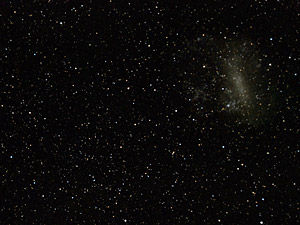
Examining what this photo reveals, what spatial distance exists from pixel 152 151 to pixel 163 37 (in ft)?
0.49

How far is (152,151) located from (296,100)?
19 cm

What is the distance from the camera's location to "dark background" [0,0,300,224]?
1.35ft

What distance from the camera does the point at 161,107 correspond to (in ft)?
1.39

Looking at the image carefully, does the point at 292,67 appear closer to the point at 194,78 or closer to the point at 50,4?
the point at 194,78

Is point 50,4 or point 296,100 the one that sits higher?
point 50,4

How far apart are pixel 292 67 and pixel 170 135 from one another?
0.58ft

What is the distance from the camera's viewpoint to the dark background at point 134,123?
41 centimetres

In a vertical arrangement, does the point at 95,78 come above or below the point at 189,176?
above

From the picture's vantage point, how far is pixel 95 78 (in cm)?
43

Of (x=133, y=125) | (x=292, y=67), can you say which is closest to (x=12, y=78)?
(x=133, y=125)

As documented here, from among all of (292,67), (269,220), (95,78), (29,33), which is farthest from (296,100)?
(29,33)

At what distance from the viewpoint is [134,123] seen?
427 mm

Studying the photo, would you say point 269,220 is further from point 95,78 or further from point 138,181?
point 95,78

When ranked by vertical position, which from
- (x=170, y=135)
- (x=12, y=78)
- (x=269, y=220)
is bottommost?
(x=269, y=220)
